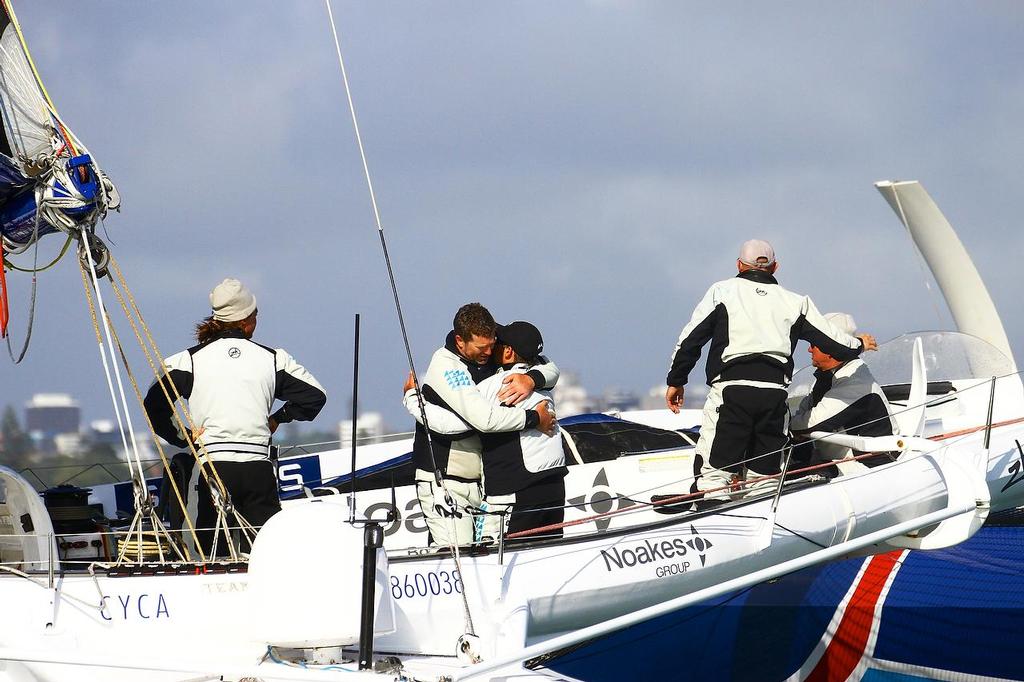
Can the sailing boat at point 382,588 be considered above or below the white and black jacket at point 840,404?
below

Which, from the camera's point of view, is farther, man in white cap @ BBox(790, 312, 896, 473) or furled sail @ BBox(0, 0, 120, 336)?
man in white cap @ BBox(790, 312, 896, 473)

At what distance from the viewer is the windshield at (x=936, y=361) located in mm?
6094

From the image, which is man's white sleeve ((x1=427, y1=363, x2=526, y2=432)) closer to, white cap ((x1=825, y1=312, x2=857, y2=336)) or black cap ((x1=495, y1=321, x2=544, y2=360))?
black cap ((x1=495, y1=321, x2=544, y2=360))

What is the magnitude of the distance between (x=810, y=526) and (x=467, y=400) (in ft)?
5.36

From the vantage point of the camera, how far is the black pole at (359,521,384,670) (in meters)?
3.44

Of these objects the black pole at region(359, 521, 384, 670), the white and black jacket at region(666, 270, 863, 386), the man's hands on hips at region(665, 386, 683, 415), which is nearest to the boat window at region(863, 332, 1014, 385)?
the white and black jacket at region(666, 270, 863, 386)

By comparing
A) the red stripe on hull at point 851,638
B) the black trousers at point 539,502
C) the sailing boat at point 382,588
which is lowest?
the red stripe on hull at point 851,638

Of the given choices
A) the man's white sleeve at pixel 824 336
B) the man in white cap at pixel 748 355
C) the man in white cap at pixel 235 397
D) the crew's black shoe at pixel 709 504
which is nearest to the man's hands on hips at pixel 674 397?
the man in white cap at pixel 748 355

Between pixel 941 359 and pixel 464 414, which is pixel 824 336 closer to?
pixel 941 359

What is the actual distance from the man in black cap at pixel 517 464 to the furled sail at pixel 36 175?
153 cm

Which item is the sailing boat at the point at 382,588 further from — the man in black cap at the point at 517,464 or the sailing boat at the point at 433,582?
the man in black cap at the point at 517,464

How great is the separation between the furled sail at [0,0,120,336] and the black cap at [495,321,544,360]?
65.4 inches

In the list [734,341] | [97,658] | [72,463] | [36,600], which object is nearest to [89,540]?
[36,600]

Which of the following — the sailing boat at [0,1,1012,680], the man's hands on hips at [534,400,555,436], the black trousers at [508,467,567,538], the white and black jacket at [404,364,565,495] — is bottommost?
the sailing boat at [0,1,1012,680]
